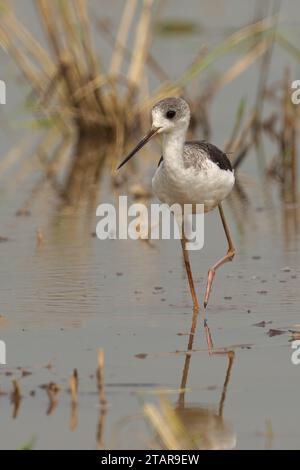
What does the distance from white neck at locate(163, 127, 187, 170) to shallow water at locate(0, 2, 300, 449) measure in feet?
2.58

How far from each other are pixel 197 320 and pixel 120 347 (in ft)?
2.12

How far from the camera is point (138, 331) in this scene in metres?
6.20

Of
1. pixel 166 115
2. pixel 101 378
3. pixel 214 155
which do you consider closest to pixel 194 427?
pixel 101 378

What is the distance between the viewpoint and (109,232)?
27.7ft

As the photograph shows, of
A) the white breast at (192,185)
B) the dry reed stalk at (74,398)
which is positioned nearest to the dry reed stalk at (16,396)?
the dry reed stalk at (74,398)

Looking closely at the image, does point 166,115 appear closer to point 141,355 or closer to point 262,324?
point 262,324

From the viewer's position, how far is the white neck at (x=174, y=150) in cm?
647

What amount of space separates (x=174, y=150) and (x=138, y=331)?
983 millimetres

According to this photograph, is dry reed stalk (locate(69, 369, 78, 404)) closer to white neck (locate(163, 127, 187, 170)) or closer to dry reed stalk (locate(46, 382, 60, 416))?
dry reed stalk (locate(46, 382, 60, 416))

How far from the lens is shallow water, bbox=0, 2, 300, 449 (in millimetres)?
4969

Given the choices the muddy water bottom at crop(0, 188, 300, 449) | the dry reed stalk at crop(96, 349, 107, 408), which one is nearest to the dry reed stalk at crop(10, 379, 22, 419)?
the muddy water bottom at crop(0, 188, 300, 449)
